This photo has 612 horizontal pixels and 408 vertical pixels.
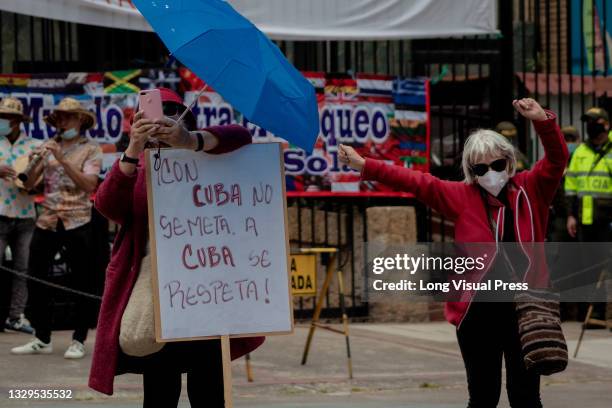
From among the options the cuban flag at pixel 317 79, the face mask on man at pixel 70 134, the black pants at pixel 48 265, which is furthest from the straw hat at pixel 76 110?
the cuban flag at pixel 317 79

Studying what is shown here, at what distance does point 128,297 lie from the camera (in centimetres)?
535

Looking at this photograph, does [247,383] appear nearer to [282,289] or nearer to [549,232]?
[282,289]

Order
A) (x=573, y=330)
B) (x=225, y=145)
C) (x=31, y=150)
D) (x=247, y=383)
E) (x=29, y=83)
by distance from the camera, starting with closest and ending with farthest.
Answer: (x=225, y=145) → (x=247, y=383) → (x=31, y=150) → (x=29, y=83) → (x=573, y=330)

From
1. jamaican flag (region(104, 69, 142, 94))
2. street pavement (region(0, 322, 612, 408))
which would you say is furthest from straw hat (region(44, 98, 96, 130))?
jamaican flag (region(104, 69, 142, 94))

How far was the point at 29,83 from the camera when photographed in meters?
11.7

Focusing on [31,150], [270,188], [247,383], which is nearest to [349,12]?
[31,150]

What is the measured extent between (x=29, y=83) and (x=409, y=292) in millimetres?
4119

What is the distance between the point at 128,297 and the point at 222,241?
46 cm

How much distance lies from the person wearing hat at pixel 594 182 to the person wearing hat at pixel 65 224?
5.00 metres

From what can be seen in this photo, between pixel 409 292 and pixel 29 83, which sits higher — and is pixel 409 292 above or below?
below

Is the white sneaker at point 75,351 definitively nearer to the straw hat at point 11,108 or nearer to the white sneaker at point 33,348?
the white sneaker at point 33,348

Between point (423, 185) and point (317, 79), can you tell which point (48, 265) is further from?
point (423, 185)

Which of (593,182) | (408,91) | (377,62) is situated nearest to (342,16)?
(408,91)

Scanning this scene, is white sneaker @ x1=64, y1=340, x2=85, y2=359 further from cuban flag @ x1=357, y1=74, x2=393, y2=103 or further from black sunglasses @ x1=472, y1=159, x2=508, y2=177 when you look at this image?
black sunglasses @ x1=472, y1=159, x2=508, y2=177
